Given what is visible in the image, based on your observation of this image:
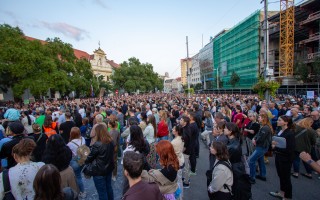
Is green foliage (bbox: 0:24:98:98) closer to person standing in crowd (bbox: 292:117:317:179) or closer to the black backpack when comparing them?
the black backpack

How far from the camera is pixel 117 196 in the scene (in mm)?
4660

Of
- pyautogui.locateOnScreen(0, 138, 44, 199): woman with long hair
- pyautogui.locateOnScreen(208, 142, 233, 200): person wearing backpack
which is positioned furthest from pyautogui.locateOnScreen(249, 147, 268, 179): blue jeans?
pyautogui.locateOnScreen(0, 138, 44, 199): woman with long hair

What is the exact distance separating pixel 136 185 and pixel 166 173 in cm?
80

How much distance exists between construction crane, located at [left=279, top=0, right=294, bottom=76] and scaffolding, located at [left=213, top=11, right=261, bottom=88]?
458 centimetres

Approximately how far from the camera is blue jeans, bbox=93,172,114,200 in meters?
3.57

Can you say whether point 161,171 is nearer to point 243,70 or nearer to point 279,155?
point 279,155

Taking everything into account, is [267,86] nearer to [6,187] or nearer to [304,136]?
[304,136]

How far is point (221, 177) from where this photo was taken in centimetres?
282

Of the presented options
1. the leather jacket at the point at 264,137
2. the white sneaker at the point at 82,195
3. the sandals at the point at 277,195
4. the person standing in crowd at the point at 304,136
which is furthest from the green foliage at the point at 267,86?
the white sneaker at the point at 82,195

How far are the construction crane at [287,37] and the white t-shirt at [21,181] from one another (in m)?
42.9

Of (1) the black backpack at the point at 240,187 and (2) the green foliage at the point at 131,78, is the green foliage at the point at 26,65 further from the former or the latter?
(1) the black backpack at the point at 240,187

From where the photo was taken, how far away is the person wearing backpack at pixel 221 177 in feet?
9.29

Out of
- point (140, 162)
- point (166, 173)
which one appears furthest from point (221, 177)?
point (140, 162)

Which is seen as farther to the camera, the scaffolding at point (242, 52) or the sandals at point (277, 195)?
the scaffolding at point (242, 52)
